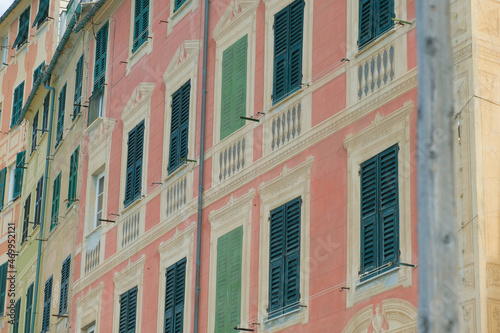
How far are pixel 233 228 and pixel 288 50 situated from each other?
3109mm

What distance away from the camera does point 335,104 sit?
18.9m

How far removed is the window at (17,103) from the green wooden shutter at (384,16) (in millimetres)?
24734

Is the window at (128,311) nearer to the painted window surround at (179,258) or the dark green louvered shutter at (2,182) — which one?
the painted window surround at (179,258)

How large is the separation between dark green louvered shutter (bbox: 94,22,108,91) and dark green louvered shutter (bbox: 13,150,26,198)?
27.9 feet

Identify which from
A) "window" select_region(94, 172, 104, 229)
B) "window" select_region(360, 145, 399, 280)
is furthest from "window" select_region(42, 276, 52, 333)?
"window" select_region(360, 145, 399, 280)

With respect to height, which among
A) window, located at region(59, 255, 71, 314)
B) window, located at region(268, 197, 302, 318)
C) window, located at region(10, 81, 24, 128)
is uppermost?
window, located at region(10, 81, 24, 128)

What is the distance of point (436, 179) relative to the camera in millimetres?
8820

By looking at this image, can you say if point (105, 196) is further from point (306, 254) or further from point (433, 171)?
point (433, 171)

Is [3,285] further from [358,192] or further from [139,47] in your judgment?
[358,192]

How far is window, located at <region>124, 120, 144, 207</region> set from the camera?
25750mm

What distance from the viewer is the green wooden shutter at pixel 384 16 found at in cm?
1784

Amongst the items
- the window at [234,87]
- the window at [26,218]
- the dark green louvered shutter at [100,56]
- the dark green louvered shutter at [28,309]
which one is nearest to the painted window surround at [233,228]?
the window at [234,87]

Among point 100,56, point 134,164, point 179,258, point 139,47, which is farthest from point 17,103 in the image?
point 179,258

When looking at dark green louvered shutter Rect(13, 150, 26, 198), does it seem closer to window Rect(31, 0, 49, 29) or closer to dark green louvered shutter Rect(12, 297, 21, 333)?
dark green louvered shutter Rect(12, 297, 21, 333)
